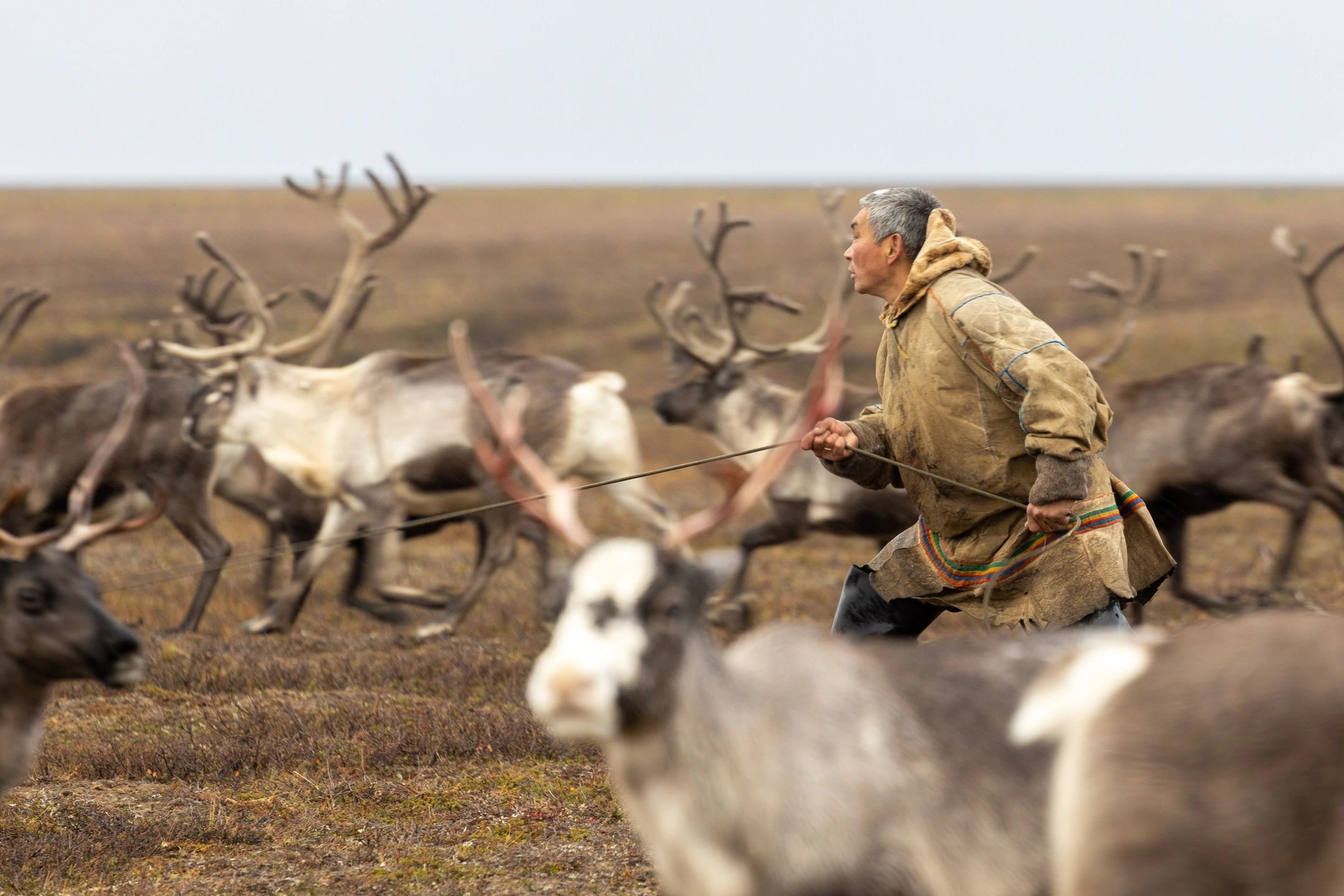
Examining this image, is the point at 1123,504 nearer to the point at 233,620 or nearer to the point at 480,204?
the point at 233,620

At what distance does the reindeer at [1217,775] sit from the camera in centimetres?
254

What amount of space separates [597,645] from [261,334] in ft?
25.0

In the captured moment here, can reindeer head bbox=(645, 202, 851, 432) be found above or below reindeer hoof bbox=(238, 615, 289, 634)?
above

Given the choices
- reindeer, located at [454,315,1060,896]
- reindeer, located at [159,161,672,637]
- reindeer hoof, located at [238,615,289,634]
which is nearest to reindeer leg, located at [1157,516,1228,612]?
reindeer, located at [159,161,672,637]

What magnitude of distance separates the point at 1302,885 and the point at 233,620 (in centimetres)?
818

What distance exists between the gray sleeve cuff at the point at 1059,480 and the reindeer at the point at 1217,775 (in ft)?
3.47

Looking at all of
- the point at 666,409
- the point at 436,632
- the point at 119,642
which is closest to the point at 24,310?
the point at 436,632

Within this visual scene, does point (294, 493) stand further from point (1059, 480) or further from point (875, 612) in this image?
point (1059, 480)

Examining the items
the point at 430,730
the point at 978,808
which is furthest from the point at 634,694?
the point at 430,730

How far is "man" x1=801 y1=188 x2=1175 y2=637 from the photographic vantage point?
12.7ft

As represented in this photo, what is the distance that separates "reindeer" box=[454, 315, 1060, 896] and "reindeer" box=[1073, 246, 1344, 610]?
6.32 meters

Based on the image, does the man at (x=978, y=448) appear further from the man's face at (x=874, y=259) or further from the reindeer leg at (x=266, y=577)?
the reindeer leg at (x=266, y=577)

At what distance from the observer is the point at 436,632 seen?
873 cm

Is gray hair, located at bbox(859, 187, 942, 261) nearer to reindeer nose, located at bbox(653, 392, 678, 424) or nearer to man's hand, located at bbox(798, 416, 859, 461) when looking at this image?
man's hand, located at bbox(798, 416, 859, 461)
